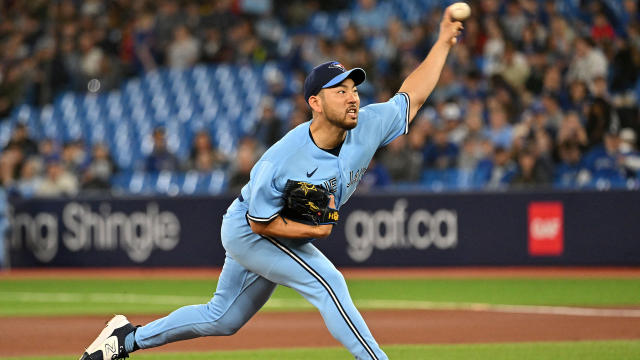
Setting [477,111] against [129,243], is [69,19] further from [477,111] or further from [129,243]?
[477,111]

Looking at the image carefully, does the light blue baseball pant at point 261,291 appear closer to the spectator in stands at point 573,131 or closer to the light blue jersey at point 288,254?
the light blue jersey at point 288,254

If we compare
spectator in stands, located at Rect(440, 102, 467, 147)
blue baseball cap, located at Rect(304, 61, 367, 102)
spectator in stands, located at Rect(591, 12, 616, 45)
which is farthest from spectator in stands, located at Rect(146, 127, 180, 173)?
blue baseball cap, located at Rect(304, 61, 367, 102)

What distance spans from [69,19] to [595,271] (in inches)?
508

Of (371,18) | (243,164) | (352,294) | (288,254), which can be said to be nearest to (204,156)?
(243,164)

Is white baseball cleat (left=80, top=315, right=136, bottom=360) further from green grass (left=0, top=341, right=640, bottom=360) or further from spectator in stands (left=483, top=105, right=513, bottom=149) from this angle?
spectator in stands (left=483, top=105, right=513, bottom=149)

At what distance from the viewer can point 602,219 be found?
14.5m

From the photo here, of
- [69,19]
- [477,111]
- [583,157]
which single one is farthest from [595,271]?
[69,19]

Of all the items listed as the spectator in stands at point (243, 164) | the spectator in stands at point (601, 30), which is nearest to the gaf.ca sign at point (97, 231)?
the spectator in stands at point (243, 164)

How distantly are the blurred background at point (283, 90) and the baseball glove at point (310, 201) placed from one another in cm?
955

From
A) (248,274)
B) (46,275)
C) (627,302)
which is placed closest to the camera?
(248,274)

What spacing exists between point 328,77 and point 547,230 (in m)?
9.79

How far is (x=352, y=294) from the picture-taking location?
12352 millimetres

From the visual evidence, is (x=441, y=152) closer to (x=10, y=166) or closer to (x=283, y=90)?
(x=283, y=90)

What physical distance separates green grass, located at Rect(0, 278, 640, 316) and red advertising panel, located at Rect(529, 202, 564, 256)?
3.53ft
